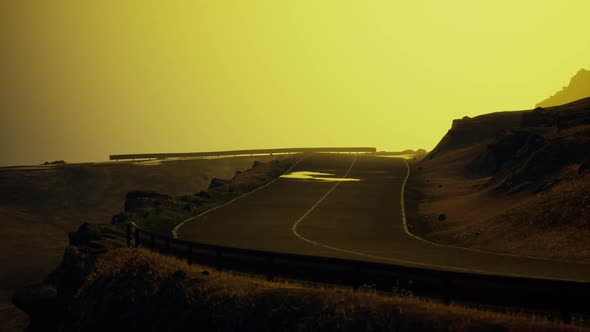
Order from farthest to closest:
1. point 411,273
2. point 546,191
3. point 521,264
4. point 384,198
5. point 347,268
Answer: point 384,198 → point 546,191 → point 521,264 → point 347,268 → point 411,273

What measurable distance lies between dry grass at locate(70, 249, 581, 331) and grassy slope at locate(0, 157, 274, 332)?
80.1 feet

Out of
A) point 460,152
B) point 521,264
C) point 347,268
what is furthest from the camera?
point 460,152

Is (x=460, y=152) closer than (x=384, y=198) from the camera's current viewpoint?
No

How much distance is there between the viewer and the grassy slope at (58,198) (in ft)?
227

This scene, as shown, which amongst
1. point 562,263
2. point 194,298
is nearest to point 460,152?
point 562,263

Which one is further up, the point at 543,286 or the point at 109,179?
the point at 109,179

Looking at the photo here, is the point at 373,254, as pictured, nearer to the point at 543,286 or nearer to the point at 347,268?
the point at 347,268

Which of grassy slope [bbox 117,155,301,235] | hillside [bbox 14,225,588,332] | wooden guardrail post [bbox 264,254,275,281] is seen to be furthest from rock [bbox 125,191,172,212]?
wooden guardrail post [bbox 264,254,275,281]

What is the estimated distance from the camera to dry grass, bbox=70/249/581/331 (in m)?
20.1

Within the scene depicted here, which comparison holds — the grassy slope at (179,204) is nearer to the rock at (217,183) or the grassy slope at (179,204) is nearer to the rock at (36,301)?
the rock at (217,183)

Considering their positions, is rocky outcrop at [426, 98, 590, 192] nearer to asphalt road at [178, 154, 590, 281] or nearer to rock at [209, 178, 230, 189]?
asphalt road at [178, 154, 590, 281]

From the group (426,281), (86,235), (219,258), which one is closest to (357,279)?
(426,281)

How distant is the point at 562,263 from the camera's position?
107 feet

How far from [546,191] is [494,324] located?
3105 cm
